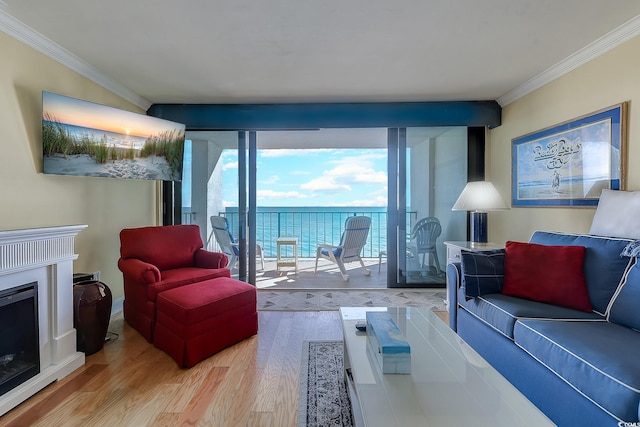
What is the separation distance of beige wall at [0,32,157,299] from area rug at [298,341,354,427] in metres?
2.02

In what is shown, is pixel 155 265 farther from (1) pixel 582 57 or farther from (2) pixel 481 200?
(1) pixel 582 57

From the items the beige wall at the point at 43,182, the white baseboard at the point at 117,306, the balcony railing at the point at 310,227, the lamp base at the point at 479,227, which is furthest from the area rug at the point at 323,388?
the balcony railing at the point at 310,227

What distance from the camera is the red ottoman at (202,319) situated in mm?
1929

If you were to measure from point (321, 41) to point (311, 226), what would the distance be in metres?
4.08

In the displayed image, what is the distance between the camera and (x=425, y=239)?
11.7 feet

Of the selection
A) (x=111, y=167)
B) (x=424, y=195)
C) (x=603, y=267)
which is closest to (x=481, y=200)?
(x=424, y=195)

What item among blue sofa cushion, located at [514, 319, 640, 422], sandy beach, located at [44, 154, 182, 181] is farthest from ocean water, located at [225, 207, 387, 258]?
blue sofa cushion, located at [514, 319, 640, 422]

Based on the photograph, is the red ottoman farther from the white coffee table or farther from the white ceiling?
the white ceiling

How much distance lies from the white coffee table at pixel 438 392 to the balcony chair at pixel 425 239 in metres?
2.17

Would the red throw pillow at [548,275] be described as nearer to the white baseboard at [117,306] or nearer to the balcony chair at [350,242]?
the balcony chair at [350,242]

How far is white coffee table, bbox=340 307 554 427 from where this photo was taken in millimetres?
919

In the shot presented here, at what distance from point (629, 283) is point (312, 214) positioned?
4654 mm

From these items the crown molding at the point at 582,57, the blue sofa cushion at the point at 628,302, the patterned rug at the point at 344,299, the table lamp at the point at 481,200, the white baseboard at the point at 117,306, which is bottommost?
the patterned rug at the point at 344,299

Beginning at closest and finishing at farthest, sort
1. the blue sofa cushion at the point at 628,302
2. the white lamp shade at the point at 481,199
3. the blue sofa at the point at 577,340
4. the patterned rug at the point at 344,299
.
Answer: the blue sofa at the point at 577,340, the blue sofa cushion at the point at 628,302, the white lamp shade at the point at 481,199, the patterned rug at the point at 344,299
